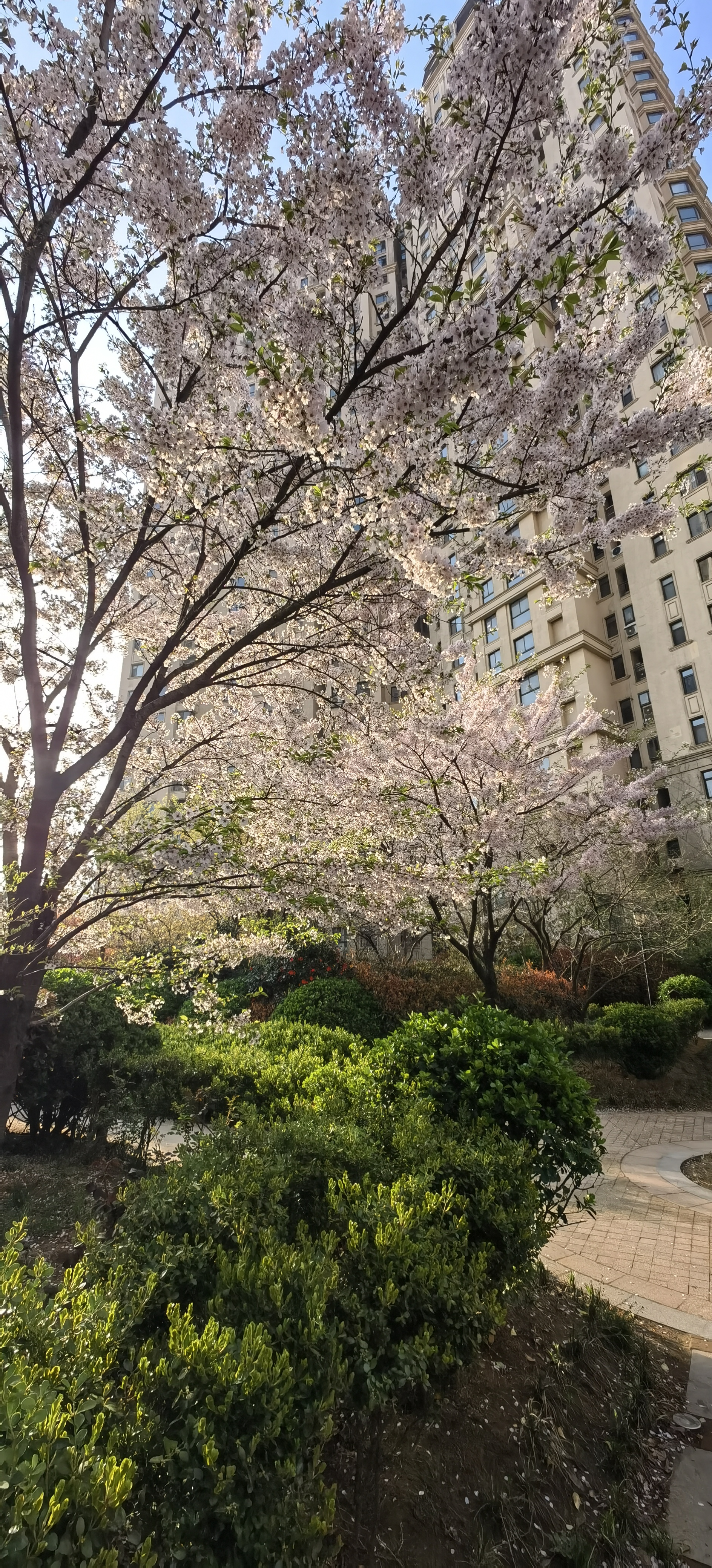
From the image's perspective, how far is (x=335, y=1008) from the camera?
32.1 ft

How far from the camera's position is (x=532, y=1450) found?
2.69 metres

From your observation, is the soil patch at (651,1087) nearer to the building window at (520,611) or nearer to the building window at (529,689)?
the building window at (529,689)

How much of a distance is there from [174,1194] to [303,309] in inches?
201

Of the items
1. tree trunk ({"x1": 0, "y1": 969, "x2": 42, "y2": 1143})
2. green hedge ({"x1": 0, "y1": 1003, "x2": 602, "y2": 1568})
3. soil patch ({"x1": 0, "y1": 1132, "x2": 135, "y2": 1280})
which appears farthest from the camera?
tree trunk ({"x1": 0, "y1": 969, "x2": 42, "y2": 1143})

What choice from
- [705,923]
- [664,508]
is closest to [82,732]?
[664,508]

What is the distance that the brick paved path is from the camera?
4141mm

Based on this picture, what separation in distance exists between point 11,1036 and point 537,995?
33.1 feet

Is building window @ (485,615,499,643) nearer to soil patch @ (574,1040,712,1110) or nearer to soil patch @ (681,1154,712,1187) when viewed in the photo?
soil patch @ (574,1040,712,1110)

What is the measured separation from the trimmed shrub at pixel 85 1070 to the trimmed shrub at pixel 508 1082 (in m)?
2.93

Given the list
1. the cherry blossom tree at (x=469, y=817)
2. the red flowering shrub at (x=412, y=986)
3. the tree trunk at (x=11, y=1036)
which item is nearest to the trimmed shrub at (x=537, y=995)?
the red flowering shrub at (x=412, y=986)

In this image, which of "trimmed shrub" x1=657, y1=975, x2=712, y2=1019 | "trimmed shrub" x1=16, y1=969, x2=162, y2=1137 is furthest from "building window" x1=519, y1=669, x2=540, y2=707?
"trimmed shrub" x1=16, y1=969, x2=162, y2=1137

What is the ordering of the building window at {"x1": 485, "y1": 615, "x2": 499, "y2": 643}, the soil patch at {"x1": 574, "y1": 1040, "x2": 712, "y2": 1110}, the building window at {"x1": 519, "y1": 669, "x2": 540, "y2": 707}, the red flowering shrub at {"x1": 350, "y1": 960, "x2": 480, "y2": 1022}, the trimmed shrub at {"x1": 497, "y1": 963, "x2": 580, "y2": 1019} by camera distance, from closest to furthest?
the soil patch at {"x1": 574, "y1": 1040, "x2": 712, "y2": 1110} → the red flowering shrub at {"x1": 350, "y1": 960, "x2": 480, "y2": 1022} → the trimmed shrub at {"x1": 497, "y1": 963, "x2": 580, "y2": 1019} → the building window at {"x1": 519, "y1": 669, "x2": 540, "y2": 707} → the building window at {"x1": 485, "y1": 615, "x2": 499, "y2": 643}

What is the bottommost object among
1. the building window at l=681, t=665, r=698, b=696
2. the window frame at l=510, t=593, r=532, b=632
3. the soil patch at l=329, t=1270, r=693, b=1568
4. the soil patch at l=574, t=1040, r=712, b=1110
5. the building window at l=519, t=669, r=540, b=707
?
the soil patch at l=329, t=1270, r=693, b=1568

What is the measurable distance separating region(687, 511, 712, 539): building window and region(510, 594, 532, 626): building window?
7.34 metres
